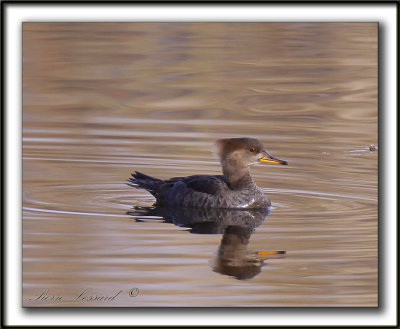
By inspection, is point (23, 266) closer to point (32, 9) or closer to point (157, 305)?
point (157, 305)

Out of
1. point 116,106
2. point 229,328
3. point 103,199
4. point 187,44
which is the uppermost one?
point 187,44

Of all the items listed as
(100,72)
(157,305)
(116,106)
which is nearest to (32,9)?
(157,305)

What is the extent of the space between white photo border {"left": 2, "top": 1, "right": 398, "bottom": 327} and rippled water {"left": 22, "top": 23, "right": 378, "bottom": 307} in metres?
0.25

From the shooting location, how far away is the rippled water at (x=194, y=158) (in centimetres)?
807

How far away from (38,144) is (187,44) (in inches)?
139

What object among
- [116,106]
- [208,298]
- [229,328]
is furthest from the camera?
[116,106]

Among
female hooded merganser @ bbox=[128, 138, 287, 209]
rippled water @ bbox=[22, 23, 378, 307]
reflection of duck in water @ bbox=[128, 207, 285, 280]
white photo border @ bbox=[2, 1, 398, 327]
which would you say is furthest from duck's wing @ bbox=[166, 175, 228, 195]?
white photo border @ bbox=[2, 1, 398, 327]

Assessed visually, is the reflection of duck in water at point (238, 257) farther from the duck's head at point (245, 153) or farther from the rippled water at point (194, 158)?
the duck's head at point (245, 153)

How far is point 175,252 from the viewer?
8.79 m

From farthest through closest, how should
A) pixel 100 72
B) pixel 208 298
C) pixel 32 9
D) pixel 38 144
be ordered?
Result: pixel 100 72, pixel 38 144, pixel 32 9, pixel 208 298

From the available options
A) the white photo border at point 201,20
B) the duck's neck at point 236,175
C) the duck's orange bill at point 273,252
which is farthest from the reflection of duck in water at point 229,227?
the white photo border at point 201,20

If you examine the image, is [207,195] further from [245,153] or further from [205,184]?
[245,153]

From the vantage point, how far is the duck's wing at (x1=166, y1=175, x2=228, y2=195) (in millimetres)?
10719

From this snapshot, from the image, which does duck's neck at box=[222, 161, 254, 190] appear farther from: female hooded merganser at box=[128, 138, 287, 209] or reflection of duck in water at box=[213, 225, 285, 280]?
reflection of duck in water at box=[213, 225, 285, 280]
